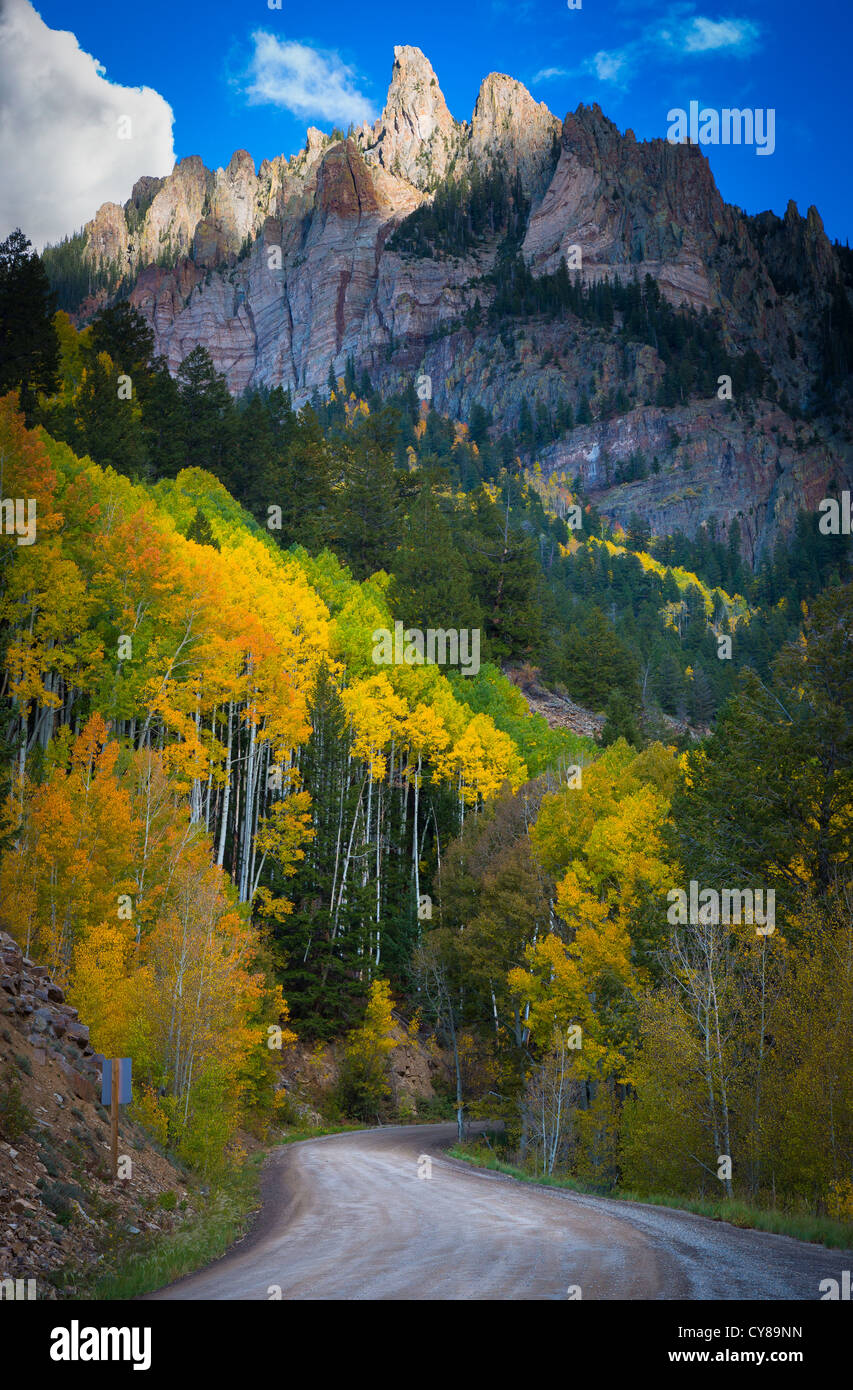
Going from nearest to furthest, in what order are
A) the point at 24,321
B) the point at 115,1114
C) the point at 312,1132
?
the point at 115,1114 → the point at 312,1132 → the point at 24,321

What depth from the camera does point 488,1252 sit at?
11773 mm

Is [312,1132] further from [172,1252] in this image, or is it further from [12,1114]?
[12,1114]

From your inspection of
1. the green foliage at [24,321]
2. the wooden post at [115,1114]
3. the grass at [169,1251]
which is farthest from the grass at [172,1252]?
the green foliage at [24,321]

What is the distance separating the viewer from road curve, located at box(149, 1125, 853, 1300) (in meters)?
9.34

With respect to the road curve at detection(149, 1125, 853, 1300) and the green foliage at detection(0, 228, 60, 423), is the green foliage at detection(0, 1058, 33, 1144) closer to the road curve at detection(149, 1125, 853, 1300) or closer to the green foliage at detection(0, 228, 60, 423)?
the road curve at detection(149, 1125, 853, 1300)

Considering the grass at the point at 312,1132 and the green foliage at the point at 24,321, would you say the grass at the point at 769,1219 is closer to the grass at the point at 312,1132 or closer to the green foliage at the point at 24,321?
the grass at the point at 312,1132

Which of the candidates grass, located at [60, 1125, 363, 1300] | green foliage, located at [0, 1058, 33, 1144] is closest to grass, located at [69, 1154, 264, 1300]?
grass, located at [60, 1125, 363, 1300]

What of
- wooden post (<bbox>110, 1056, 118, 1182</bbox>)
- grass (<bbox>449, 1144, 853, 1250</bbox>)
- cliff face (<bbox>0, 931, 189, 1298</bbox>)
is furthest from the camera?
wooden post (<bbox>110, 1056, 118, 1182</bbox>)

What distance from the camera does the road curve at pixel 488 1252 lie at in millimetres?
9336

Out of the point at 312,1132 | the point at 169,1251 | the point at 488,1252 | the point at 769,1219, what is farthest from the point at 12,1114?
the point at 312,1132

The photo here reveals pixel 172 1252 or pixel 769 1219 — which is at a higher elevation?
pixel 172 1252

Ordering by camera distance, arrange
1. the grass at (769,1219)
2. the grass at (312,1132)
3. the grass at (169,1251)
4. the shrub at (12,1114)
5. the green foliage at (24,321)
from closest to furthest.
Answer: the grass at (169,1251) → the grass at (769,1219) → the shrub at (12,1114) → the grass at (312,1132) → the green foliage at (24,321)

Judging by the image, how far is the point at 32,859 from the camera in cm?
2312
